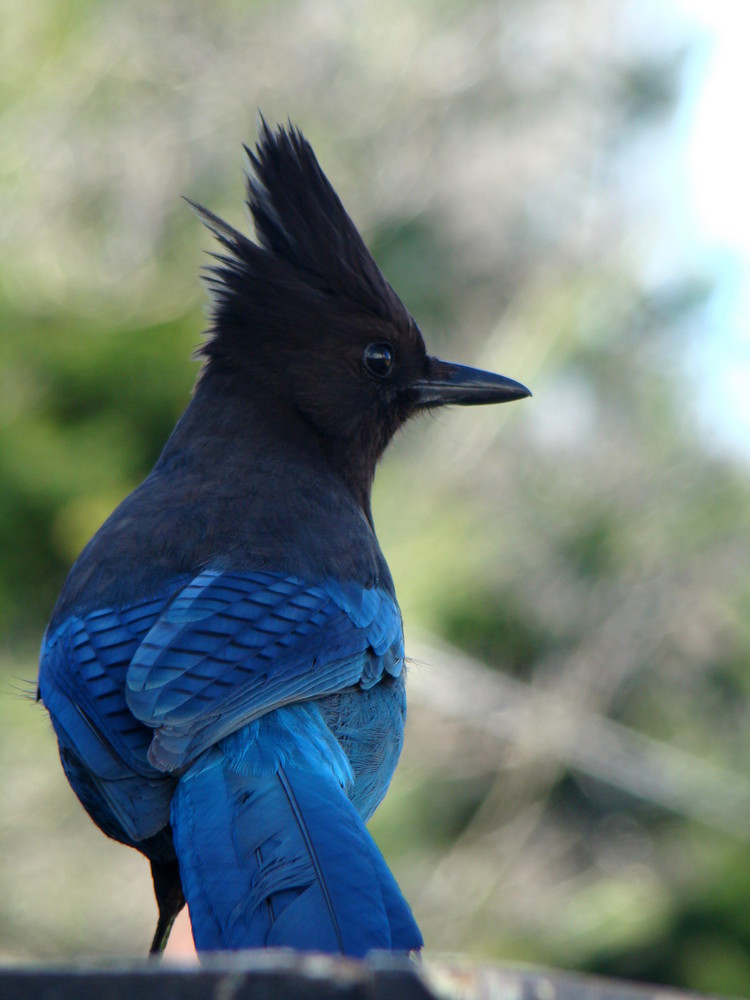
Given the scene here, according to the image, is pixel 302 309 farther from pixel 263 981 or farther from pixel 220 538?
pixel 263 981

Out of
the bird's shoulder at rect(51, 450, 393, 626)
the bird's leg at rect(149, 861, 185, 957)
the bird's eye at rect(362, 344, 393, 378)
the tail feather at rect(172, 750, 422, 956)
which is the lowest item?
the bird's leg at rect(149, 861, 185, 957)

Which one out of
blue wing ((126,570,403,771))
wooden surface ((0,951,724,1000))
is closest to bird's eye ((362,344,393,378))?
blue wing ((126,570,403,771))

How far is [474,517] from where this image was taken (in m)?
7.54

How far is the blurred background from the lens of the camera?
5.98 meters

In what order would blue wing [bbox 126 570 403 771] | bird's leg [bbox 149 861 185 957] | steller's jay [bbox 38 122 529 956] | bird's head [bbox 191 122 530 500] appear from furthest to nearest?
1. bird's head [bbox 191 122 530 500]
2. bird's leg [bbox 149 861 185 957]
3. blue wing [bbox 126 570 403 771]
4. steller's jay [bbox 38 122 529 956]

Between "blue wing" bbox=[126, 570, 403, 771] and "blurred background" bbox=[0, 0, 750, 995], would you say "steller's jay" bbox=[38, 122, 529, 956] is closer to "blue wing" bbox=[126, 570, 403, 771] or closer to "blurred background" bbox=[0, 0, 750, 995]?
"blue wing" bbox=[126, 570, 403, 771]

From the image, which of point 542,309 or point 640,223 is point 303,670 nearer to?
point 542,309

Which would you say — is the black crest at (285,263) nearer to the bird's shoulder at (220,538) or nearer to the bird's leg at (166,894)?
the bird's shoulder at (220,538)

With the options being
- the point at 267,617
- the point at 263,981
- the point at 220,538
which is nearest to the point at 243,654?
the point at 267,617

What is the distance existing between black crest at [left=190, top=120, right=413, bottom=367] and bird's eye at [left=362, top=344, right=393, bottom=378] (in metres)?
0.09

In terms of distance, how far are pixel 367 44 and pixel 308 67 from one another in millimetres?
655

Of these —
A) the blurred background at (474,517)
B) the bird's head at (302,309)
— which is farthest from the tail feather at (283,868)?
the blurred background at (474,517)

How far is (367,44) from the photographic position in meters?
10.8

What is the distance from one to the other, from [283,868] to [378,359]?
61.5 inches
